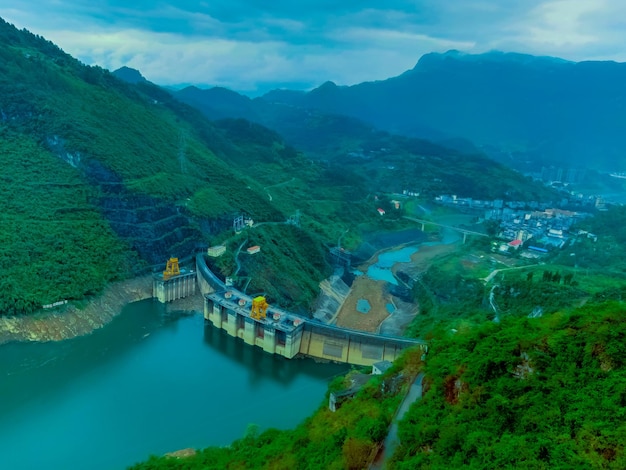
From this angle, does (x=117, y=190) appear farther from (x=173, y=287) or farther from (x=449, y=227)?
(x=449, y=227)

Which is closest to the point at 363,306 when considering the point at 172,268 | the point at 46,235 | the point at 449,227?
the point at 172,268

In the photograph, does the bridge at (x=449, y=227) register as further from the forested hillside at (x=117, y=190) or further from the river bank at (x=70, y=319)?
the river bank at (x=70, y=319)

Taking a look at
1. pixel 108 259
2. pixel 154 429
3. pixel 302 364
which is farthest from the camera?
pixel 108 259

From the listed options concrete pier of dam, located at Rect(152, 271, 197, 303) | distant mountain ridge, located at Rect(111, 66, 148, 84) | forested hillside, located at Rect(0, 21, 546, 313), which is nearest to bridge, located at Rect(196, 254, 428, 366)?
forested hillside, located at Rect(0, 21, 546, 313)

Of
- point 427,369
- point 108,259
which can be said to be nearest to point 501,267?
point 108,259

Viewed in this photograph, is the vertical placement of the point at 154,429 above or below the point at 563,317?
below

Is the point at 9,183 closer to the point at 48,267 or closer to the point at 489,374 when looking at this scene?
the point at 48,267
